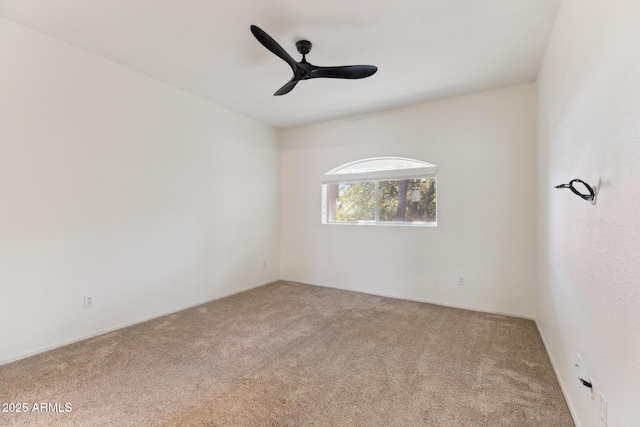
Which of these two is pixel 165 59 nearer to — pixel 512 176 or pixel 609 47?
pixel 609 47

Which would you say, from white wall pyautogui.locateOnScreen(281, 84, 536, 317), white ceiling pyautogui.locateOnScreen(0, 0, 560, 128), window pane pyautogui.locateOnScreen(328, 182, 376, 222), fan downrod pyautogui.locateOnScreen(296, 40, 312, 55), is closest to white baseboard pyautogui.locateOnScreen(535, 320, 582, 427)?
white wall pyautogui.locateOnScreen(281, 84, 536, 317)

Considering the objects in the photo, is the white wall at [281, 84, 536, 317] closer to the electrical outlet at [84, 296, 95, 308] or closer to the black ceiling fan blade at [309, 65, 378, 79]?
the black ceiling fan blade at [309, 65, 378, 79]

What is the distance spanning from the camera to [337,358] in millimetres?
2416

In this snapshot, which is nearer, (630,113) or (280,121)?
(630,113)

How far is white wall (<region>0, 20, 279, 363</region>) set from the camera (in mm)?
2357

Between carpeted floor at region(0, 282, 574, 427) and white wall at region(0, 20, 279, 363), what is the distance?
388 millimetres

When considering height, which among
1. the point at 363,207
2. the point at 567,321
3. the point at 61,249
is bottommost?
the point at 567,321

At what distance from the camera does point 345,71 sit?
2.38m

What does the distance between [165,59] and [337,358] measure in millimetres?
3278

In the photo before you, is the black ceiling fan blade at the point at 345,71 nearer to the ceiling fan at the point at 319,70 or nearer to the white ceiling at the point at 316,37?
the ceiling fan at the point at 319,70

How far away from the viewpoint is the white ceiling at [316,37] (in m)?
2.13

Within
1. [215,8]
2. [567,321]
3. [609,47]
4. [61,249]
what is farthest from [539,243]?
[61,249]

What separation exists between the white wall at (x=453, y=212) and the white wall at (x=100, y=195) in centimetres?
166

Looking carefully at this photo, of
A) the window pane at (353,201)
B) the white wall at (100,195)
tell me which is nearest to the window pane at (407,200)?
the window pane at (353,201)
